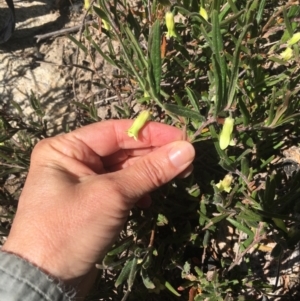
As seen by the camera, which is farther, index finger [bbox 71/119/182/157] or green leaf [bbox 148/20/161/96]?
index finger [bbox 71/119/182/157]

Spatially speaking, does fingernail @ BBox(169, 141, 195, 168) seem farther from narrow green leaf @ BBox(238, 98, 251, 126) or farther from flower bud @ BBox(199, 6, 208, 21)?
flower bud @ BBox(199, 6, 208, 21)

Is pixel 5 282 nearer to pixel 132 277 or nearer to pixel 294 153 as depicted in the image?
pixel 132 277

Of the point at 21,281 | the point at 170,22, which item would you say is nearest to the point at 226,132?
the point at 170,22

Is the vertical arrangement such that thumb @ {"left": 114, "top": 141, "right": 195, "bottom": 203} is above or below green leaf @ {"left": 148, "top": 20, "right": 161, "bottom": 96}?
below

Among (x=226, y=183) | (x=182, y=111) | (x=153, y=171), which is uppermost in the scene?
(x=182, y=111)

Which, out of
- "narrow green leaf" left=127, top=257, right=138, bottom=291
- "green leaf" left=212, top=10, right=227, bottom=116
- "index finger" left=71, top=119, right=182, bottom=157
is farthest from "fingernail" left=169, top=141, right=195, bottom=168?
"narrow green leaf" left=127, top=257, right=138, bottom=291

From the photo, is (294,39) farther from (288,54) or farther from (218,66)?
(218,66)

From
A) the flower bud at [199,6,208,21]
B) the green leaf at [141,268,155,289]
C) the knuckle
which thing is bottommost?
the green leaf at [141,268,155,289]
